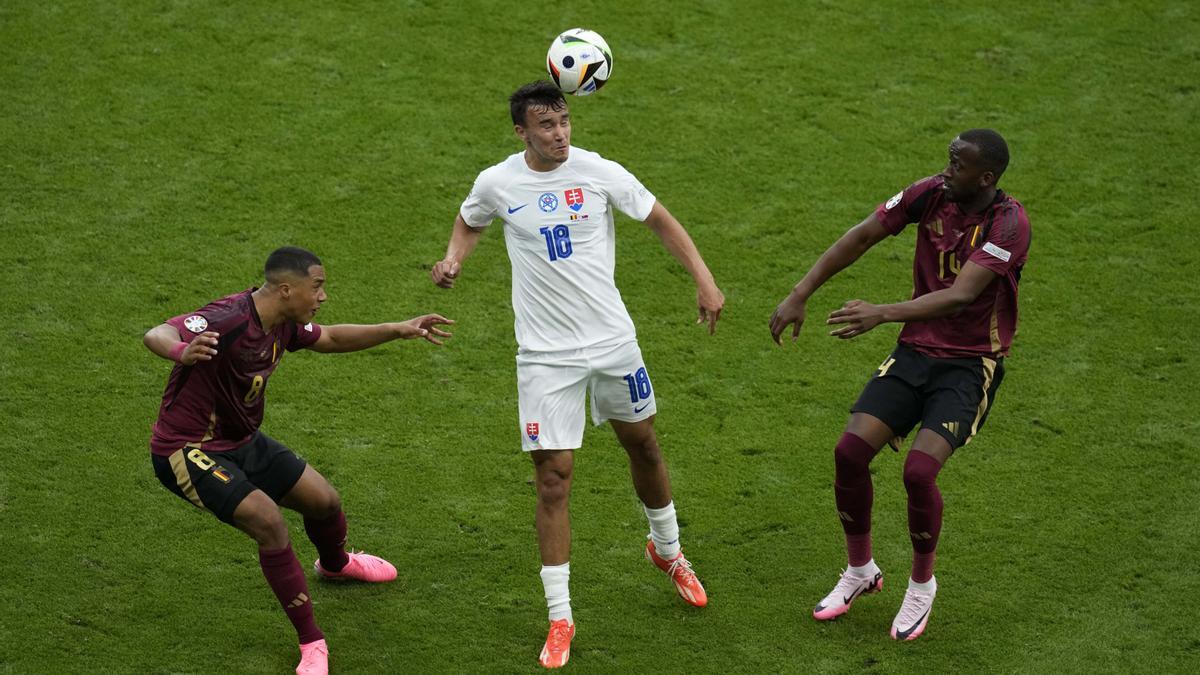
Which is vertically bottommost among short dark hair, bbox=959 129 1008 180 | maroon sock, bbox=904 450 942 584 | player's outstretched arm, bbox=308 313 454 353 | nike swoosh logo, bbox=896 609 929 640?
nike swoosh logo, bbox=896 609 929 640

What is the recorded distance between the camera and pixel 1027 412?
30.1ft

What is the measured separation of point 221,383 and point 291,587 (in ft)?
3.32

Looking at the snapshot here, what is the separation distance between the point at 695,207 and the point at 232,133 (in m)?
3.74

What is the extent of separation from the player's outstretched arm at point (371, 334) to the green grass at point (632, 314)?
4.46 ft

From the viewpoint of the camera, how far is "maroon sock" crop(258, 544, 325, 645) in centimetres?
680

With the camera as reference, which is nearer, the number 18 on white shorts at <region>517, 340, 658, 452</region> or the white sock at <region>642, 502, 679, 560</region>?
the number 18 on white shorts at <region>517, 340, 658, 452</region>

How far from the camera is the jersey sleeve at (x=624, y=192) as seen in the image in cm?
715

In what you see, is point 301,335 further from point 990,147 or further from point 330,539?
point 990,147

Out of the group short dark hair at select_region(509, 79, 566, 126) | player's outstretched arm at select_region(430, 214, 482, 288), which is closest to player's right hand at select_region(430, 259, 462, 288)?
player's outstretched arm at select_region(430, 214, 482, 288)

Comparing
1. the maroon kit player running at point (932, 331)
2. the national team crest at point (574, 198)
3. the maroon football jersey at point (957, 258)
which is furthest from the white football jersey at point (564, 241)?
the maroon football jersey at point (957, 258)

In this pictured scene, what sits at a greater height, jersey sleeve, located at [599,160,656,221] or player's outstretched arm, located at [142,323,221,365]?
jersey sleeve, located at [599,160,656,221]

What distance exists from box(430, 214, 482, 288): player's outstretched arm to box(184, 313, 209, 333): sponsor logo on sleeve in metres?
A: 1.09

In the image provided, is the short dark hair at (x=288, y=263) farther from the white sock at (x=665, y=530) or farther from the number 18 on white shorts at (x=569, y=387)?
the white sock at (x=665, y=530)

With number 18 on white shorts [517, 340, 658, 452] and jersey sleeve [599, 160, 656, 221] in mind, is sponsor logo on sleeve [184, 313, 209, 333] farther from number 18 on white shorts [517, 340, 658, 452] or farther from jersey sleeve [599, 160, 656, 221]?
jersey sleeve [599, 160, 656, 221]
